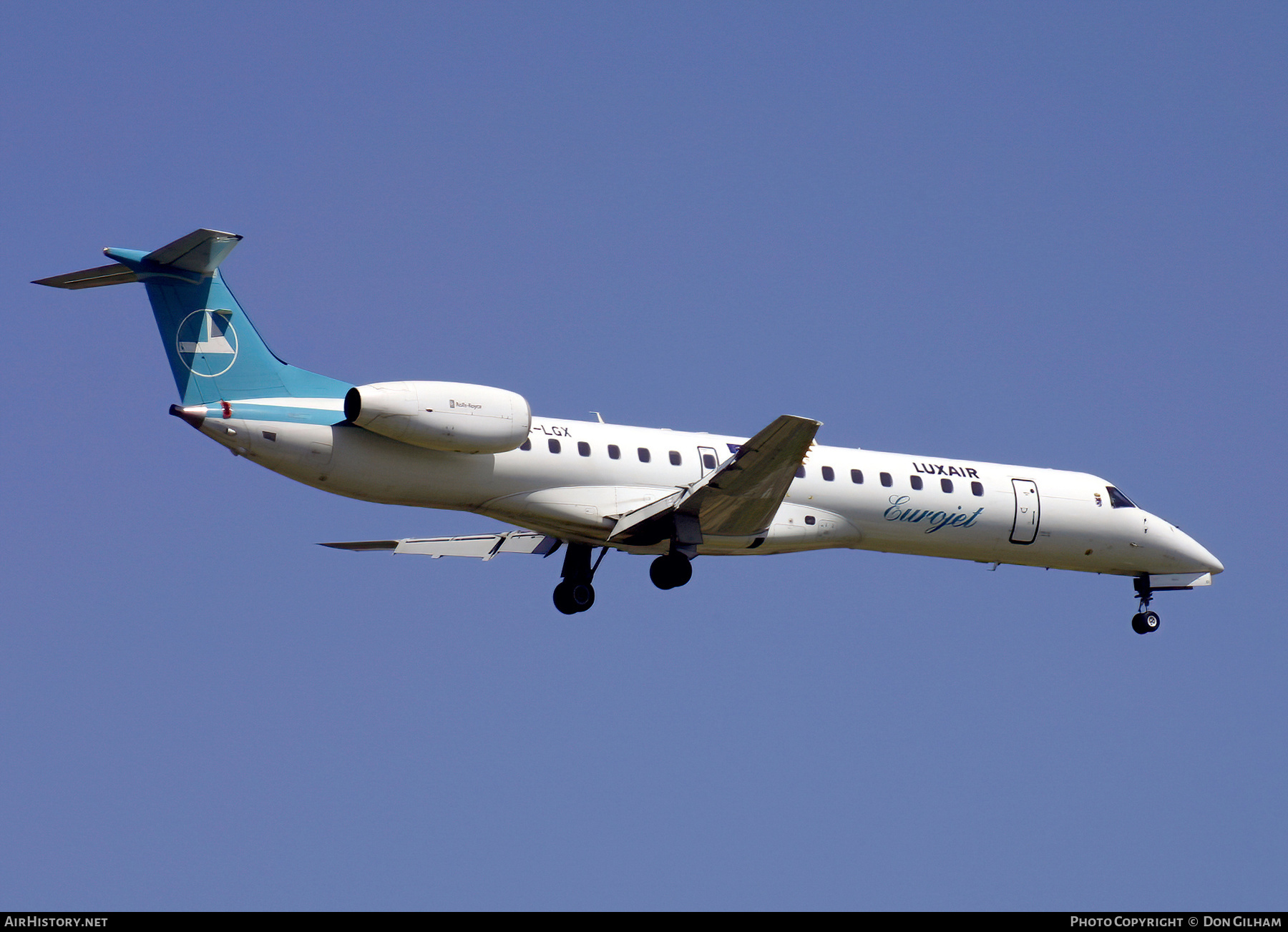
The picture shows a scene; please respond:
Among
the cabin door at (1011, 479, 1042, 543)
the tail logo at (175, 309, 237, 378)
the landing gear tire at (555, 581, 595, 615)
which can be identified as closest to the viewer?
the tail logo at (175, 309, 237, 378)

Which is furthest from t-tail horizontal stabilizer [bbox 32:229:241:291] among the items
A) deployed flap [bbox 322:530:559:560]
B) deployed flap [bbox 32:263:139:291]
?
deployed flap [bbox 322:530:559:560]

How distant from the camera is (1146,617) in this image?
86.4 feet

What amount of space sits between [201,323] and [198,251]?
1.10 metres

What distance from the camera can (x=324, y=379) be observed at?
2094cm

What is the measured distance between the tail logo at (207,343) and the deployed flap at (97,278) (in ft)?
2.97

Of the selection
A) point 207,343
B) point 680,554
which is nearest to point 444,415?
point 207,343

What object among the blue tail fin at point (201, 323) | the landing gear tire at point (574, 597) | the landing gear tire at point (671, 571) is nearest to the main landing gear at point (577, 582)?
the landing gear tire at point (574, 597)

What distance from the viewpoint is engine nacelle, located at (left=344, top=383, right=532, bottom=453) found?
19.9 meters

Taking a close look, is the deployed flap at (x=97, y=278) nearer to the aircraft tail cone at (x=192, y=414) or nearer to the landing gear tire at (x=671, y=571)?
the aircraft tail cone at (x=192, y=414)

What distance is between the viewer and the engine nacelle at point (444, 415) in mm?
19938

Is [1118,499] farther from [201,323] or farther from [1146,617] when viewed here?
[201,323]

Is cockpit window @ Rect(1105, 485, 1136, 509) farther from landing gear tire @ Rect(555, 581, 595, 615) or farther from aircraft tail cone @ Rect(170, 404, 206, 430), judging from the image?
aircraft tail cone @ Rect(170, 404, 206, 430)

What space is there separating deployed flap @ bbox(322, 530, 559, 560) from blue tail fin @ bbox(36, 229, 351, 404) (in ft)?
13.9

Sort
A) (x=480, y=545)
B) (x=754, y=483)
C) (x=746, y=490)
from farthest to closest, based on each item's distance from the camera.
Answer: (x=480, y=545)
(x=746, y=490)
(x=754, y=483)
